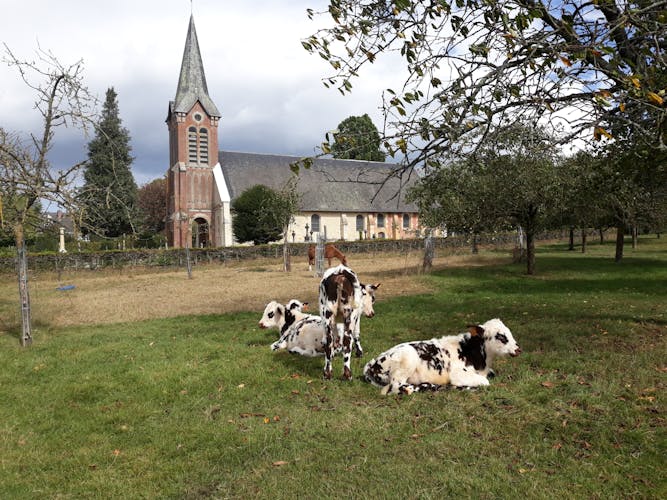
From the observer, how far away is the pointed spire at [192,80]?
2313 inches

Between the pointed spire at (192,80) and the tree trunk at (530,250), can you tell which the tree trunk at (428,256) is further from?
the pointed spire at (192,80)

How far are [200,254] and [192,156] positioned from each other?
2602 centimetres

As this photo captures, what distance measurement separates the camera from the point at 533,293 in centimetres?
1717

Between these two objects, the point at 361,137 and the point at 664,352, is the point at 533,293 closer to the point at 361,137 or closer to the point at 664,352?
the point at 664,352

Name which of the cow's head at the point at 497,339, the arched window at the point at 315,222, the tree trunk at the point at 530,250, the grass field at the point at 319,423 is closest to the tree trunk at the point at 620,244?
the tree trunk at the point at 530,250

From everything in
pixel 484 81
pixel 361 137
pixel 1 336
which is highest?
pixel 484 81

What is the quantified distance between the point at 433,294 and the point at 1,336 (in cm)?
1381

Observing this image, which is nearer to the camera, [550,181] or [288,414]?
[288,414]

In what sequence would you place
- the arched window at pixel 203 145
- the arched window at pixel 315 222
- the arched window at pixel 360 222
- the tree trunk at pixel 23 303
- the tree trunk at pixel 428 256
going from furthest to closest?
1. the arched window at pixel 360 222
2. the arched window at pixel 315 222
3. the arched window at pixel 203 145
4. the tree trunk at pixel 428 256
5. the tree trunk at pixel 23 303

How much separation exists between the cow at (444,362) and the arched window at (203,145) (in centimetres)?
5598

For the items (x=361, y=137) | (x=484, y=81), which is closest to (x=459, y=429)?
(x=361, y=137)

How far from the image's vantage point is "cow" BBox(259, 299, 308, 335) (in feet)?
32.6

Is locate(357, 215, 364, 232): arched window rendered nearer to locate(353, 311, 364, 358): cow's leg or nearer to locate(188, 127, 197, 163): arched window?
locate(188, 127, 197, 163): arched window

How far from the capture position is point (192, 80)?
198 ft
